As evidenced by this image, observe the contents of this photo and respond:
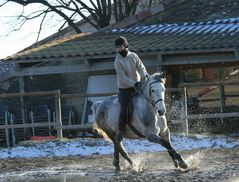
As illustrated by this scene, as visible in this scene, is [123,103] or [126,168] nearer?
[123,103]

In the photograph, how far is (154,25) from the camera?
25.6m

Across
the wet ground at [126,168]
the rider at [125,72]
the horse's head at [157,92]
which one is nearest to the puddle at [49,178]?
the wet ground at [126,168]

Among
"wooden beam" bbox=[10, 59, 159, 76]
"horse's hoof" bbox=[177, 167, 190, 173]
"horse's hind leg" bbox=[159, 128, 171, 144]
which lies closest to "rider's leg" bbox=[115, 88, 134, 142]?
"horse's hind leg" bbox=[159, 128, 171, 144]

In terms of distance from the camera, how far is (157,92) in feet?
35.6

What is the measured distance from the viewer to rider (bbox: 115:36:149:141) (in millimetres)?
11430

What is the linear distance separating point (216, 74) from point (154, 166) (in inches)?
430

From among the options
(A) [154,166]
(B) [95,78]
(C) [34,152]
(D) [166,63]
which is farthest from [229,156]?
(B) [95,78]

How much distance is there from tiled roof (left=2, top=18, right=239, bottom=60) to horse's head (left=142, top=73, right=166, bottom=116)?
9514 millimetres

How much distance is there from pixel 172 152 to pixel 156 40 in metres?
11.9

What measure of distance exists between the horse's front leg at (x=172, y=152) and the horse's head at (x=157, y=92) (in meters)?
0.55

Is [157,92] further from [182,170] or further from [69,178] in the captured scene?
[69,178]

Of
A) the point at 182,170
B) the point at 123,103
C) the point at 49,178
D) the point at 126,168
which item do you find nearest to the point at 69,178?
the point at 49,178

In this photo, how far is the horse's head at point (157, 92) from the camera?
10641 mm

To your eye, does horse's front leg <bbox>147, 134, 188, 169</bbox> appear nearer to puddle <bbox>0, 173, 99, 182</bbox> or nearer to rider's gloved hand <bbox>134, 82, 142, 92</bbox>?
rider's gloved hand <bbox>134, 82, 142, 92</bbox>
